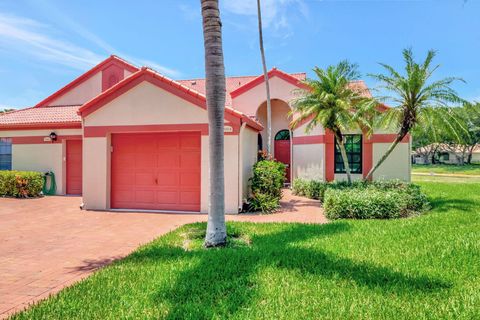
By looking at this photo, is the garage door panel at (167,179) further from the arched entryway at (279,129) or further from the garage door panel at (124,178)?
the arched entryway at (279,129)

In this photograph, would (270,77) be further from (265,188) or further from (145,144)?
A: (145,144)

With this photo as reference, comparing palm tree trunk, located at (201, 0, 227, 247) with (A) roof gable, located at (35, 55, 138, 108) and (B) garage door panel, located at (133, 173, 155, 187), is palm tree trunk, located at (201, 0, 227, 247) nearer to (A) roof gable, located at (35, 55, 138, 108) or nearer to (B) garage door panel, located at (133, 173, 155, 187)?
(B) garage door panel, located at (133, 173, 155, 187)

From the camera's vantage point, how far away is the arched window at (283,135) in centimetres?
2117

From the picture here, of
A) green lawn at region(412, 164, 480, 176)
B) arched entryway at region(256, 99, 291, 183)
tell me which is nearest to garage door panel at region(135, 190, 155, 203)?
arched entryway at region(256, 99, 291, 183)

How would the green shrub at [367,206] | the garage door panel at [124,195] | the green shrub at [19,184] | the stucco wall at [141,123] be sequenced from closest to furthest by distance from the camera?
the green shrub at [367,206]
the stucco wall at [141,123]
the garage door panel at [124,195]
the green shrub at [19,184]

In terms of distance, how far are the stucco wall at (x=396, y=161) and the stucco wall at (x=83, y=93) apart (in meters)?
16.6

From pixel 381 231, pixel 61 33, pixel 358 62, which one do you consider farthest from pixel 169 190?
pixel 358 62

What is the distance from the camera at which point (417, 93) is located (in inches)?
471

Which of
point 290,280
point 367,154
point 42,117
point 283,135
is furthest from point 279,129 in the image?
point 290,280

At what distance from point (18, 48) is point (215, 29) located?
549 inches

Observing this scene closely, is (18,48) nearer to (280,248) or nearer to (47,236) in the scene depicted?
(47,236)

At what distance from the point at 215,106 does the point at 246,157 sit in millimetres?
6079

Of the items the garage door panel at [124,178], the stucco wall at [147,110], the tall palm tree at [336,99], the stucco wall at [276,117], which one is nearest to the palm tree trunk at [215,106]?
the stucco wall at [147,110]

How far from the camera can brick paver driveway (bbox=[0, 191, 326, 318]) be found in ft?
16.6
